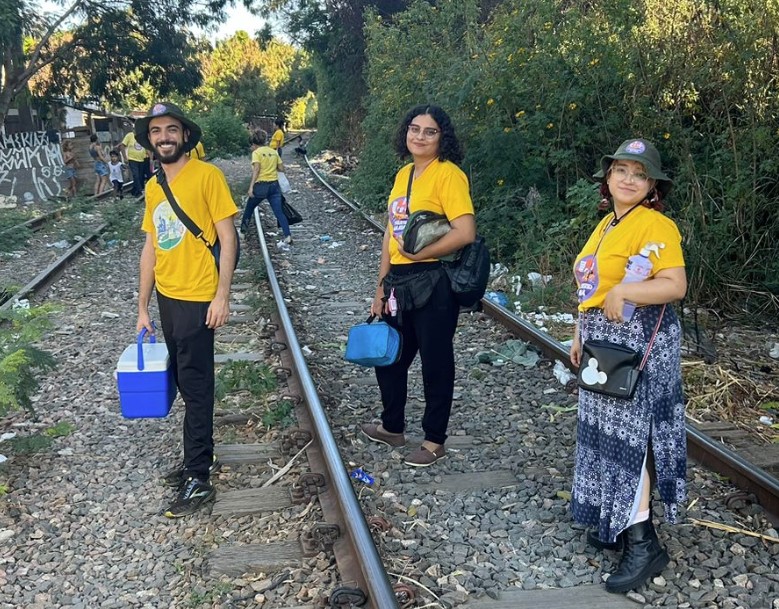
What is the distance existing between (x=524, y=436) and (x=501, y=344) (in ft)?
6.41

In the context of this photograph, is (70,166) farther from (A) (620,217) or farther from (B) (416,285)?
(A) (620,217)

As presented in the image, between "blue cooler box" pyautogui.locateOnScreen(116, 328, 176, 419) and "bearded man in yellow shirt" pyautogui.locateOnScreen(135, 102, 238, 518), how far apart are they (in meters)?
0.09

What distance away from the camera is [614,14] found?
9.73 metres

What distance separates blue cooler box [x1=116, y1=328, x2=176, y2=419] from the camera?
12.9 ft

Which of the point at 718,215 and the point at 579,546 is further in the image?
the point at 718,215

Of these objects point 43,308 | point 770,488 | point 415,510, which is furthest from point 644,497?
point 43,308

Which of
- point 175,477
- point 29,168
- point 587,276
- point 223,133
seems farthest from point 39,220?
point 223,133

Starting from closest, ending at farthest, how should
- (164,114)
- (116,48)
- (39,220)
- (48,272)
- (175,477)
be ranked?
(164,114) → (175,477) → (48,272) → (39,220) → (116,48)

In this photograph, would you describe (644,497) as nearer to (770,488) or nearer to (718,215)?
(770,488)

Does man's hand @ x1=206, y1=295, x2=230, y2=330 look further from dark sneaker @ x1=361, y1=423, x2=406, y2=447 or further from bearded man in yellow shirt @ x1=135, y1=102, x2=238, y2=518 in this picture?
dark sneaker @ x1=361, y1=423, x2=406, y2=447

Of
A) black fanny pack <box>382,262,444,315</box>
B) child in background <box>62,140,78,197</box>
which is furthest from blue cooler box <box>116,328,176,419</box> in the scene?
child in background <box>62,140,78,197</box>

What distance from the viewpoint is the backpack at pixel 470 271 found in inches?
154

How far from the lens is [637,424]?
309 centimetres

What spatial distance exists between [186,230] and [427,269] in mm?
1256
